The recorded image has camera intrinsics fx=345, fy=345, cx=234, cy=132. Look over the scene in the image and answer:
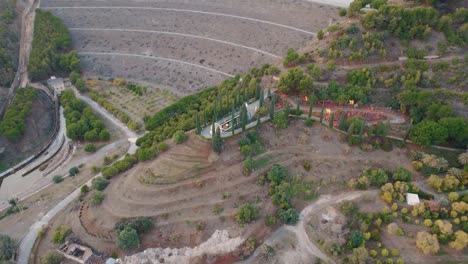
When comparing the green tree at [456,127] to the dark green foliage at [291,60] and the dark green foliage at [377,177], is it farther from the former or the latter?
the dark green foliage at [291,60]

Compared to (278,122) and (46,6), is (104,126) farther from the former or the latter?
(46,6)

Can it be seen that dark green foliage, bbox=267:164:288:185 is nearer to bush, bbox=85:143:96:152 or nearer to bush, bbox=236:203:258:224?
bush, bbox=236:203:258:224

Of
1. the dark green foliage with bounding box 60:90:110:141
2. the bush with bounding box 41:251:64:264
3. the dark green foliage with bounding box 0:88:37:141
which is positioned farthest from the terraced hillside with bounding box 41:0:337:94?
the bush with bounding box 41:251:64:264

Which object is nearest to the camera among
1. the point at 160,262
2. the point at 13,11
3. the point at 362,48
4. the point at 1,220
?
the point at 160,262

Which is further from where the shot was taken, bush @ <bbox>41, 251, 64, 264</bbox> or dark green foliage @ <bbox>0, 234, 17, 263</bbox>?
dark green foliage @ <bbox>0, 234, 17, 263</bbox>

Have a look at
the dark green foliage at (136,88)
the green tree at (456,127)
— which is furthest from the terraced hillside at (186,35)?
the green tree at (456,127)

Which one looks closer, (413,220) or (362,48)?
(413,220)

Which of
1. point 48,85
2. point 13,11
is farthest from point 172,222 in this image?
point 13,11
